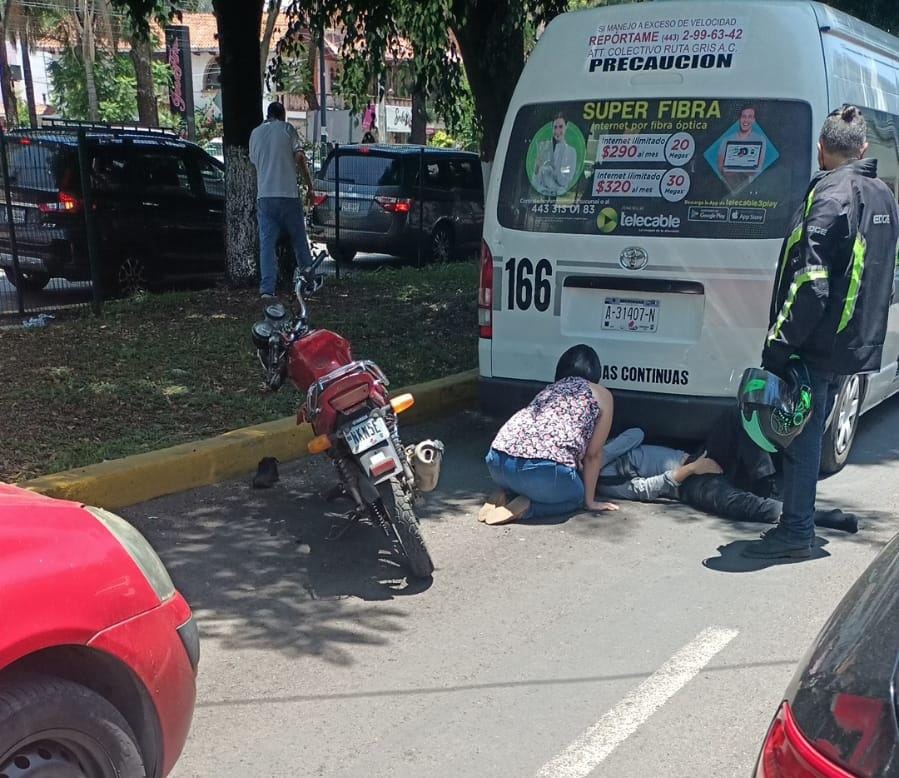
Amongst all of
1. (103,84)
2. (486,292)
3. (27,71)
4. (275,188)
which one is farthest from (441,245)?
(103,84)

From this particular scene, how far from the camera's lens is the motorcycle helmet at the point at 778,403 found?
4.82 metres

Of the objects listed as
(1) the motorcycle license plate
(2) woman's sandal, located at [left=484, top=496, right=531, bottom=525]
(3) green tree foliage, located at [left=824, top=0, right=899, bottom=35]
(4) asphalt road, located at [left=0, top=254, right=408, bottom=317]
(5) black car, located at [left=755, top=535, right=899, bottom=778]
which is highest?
(3) green tree foliage, located at [left=824, top=0, right=899, bottom=35]

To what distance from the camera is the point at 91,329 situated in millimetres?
8961

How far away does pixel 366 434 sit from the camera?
4.73 meters

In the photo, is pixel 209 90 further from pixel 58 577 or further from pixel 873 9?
pixel 58 577

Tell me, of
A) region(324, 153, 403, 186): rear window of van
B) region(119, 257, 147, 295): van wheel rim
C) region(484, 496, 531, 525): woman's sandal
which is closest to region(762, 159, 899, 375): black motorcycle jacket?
region(484, 496, 531, 525): woman's sandal

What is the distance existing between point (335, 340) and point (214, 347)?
3429 millimetres

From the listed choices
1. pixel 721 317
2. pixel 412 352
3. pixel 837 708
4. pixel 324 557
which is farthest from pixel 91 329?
pixel 837 708

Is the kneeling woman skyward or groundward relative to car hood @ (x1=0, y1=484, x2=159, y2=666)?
groundward

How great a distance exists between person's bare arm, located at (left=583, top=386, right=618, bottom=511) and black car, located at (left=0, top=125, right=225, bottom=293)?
625 centimetres

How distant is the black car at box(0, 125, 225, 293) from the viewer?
10.3 m

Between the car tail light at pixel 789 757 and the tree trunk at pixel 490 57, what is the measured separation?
9444mm

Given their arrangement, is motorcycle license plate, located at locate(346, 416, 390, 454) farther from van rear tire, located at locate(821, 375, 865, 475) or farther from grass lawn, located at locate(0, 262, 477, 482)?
van rear tire, located at locate(821, 375, 865, 475)

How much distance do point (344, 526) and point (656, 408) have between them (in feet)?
6.17
